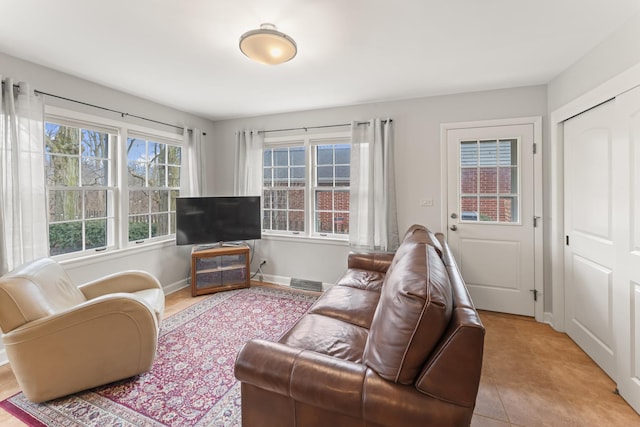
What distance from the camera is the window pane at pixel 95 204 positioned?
9.59 feet

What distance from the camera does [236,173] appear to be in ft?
13.7

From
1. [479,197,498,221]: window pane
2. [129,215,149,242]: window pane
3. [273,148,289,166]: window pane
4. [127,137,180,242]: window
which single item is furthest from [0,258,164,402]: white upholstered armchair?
[479,197,498,221]: window pane

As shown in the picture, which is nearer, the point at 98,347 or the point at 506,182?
the point at 98,347

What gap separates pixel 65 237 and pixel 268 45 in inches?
106

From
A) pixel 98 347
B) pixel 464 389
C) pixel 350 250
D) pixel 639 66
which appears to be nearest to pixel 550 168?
pixel 639 66

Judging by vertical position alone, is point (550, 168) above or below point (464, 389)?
above

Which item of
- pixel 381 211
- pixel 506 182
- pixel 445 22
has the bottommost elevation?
pixel 381 211

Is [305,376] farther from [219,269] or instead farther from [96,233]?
[96,233]

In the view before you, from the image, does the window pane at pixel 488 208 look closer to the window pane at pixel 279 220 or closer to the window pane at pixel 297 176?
the window pane at pixel 297 176

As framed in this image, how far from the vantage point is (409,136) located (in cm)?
337

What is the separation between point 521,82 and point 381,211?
1913mm

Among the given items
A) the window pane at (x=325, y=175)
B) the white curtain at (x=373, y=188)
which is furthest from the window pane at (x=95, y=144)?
the white curtain at (x=373, y=188)

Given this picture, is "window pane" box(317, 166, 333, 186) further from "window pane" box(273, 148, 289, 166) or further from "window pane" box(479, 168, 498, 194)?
"window pane" box(479, 168, 498, 194)

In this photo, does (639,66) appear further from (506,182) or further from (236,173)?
(236,173)
